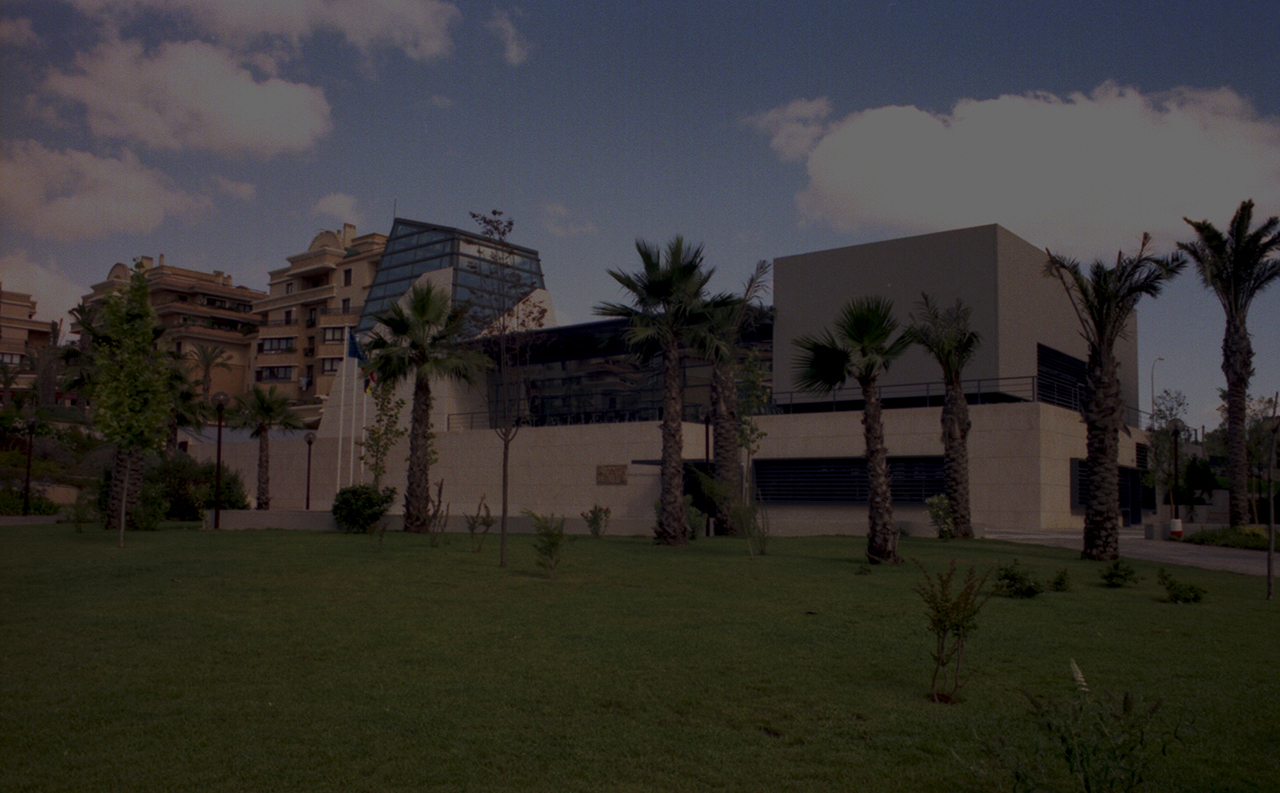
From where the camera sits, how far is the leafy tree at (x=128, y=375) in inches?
782

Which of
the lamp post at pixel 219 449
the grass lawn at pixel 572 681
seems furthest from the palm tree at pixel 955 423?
the lamp post at pixel 219 449

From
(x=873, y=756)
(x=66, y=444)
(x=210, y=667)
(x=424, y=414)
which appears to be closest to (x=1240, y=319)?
(x=424, y=414)

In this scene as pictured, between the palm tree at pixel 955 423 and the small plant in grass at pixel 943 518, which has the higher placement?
the palm tree at pixel 955 423

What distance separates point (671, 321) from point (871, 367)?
6.13 metres

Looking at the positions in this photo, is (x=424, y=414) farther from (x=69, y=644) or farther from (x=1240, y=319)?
(x=1240, y=319)

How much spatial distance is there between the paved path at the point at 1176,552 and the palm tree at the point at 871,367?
7362 millimetres

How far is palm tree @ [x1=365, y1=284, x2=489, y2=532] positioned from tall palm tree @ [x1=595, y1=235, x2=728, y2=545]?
642 centimetres

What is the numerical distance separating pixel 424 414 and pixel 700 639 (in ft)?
63.9

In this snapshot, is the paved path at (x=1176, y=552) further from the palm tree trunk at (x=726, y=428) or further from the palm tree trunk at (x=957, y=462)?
the palm tree trunk at (x=726, y=428)

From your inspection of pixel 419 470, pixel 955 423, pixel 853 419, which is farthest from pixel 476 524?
pixel 853 419

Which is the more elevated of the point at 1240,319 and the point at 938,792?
the point at 1240,319

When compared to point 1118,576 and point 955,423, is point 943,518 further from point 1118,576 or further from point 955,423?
point 1118,576

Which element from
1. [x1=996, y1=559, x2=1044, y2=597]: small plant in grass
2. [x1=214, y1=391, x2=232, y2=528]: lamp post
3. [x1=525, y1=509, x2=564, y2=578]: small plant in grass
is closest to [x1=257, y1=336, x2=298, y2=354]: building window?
[x1=214, y1=391, x2=232, y2=528]: lamp post

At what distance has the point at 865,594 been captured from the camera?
12.8 meters
